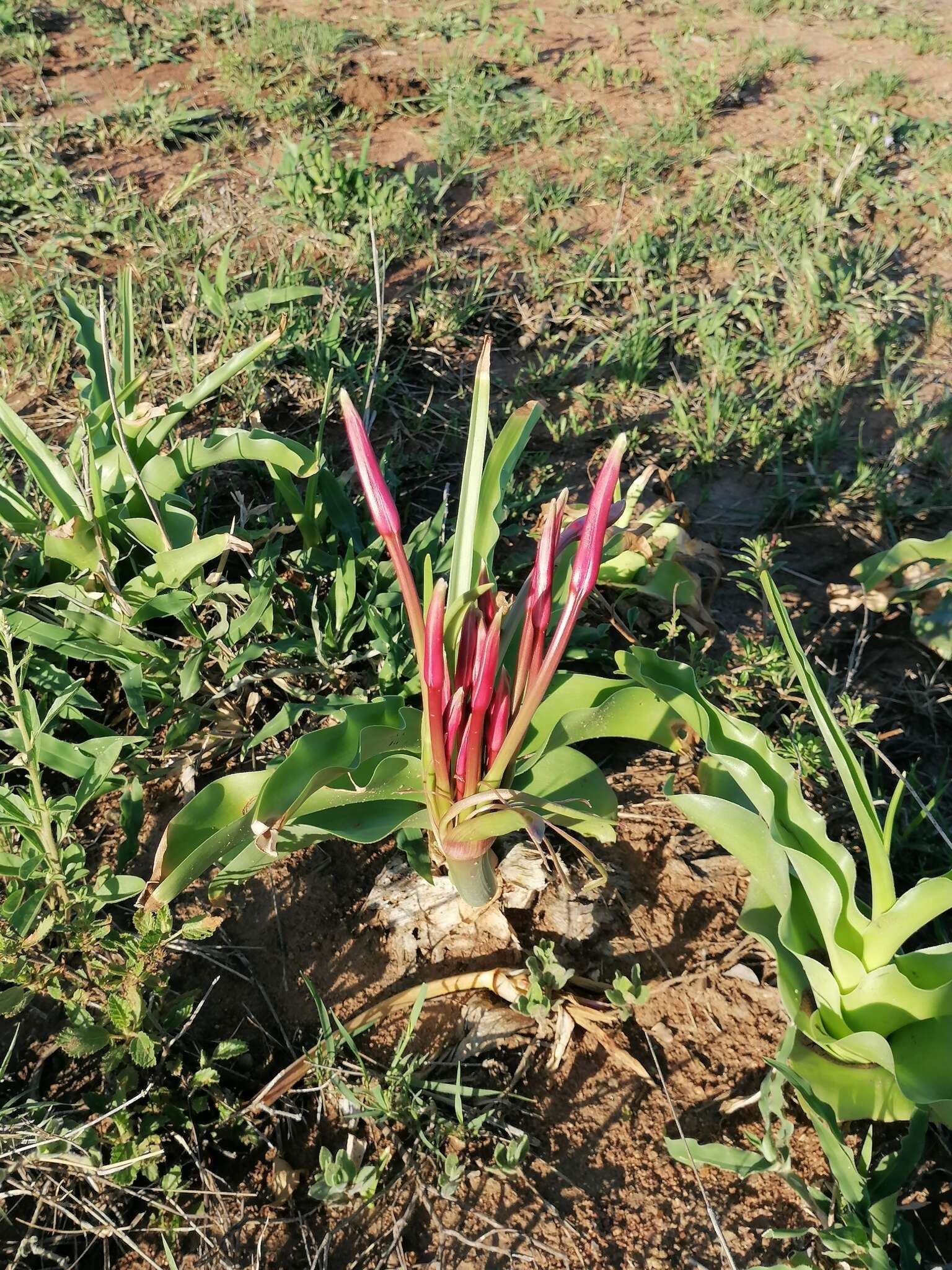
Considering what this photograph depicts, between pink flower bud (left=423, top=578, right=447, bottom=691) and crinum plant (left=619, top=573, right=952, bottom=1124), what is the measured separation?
1.42 feet

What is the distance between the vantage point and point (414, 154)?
405 centimetres

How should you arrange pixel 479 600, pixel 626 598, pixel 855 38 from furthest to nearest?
pixel 855 38
pixel 626 598
pixel 479 600

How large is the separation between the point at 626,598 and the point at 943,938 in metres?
0.98

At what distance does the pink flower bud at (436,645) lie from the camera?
1.39 m

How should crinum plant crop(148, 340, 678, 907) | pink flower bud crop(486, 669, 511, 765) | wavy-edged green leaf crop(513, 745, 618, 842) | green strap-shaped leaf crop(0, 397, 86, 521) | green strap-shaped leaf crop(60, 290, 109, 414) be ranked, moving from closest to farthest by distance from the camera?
crinum plant crop(148, 340, 678, 907) → pink flower bud crop(486, 669, 511, 765) → wavy-edged green leaf crop(513, 745, 618, 842) → green strap-shaped leaf crop(0, 397, 86, 521) → green strap-shaped leaf crop(60, 290, 109, 414)

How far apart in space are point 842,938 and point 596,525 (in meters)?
0.77

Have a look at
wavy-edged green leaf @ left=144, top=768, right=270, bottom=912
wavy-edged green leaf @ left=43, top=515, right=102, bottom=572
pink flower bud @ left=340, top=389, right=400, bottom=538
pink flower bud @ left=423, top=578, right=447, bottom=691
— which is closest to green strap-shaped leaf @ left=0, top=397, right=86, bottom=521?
wavy-edged green leaf @ left=43, top=515, right=102, bottom=572

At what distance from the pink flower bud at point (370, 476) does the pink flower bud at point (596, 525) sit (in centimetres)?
26

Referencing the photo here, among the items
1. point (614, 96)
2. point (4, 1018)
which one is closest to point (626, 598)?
point (4, 1018)

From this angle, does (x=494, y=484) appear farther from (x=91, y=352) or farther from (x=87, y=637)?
(x=91, y=352)

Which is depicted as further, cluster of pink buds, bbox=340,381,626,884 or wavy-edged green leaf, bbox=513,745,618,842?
wavy-edged green leaf, bbox=513,745,618,842

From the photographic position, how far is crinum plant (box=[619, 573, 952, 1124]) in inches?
58.6

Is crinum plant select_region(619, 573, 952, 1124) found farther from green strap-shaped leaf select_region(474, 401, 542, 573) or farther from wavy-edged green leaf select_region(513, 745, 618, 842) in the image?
green strap-shaped leaf select_region(474, 401, 542, 573)

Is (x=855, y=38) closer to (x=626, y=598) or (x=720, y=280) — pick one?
(x=720, y=280)
